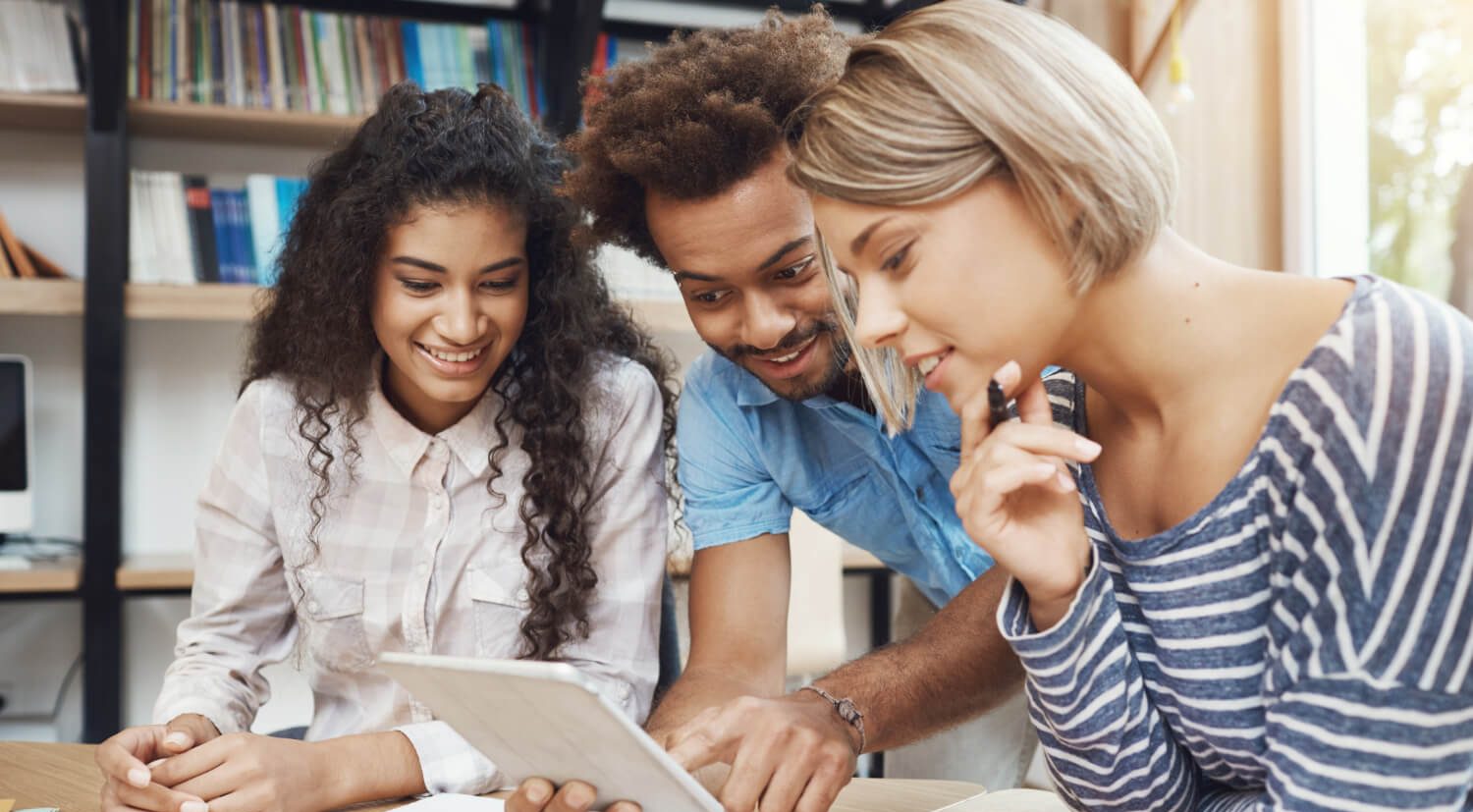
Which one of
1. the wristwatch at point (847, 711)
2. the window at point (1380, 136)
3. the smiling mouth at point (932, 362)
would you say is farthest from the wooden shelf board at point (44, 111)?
the window at point (1380, 136)

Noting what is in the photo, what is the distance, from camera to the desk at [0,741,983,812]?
1064 mm

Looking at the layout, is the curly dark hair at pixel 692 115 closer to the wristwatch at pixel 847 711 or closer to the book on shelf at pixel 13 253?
the wristwatch at pixel 847 711

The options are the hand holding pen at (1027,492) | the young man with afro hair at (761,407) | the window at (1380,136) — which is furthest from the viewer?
the window at (1380,136)

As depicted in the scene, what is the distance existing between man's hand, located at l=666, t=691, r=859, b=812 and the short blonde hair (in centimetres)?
45

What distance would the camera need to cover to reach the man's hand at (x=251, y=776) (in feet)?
3.32

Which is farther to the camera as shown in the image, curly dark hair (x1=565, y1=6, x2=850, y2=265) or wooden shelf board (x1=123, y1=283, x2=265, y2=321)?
wooden shelf board (x1=123, y1=283, x2=265, y2=321)

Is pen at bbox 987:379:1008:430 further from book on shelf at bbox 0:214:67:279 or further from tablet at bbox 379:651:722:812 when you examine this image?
book on shelf at bbox 0:214:67:279

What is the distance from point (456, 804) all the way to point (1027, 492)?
554 millimetres

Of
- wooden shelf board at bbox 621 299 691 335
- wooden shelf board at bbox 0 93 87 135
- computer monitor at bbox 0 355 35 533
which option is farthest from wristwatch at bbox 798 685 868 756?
wooden shelf board at bbox 0 93 87 135

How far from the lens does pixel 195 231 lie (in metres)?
2.52

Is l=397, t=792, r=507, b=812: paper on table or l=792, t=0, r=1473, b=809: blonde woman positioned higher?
l=792, t=0, r=1473, b=809: blonde woman

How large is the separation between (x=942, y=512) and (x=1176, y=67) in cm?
114

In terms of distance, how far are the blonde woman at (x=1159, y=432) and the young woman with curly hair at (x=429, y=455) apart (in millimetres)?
635

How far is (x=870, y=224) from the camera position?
0.81 metres
